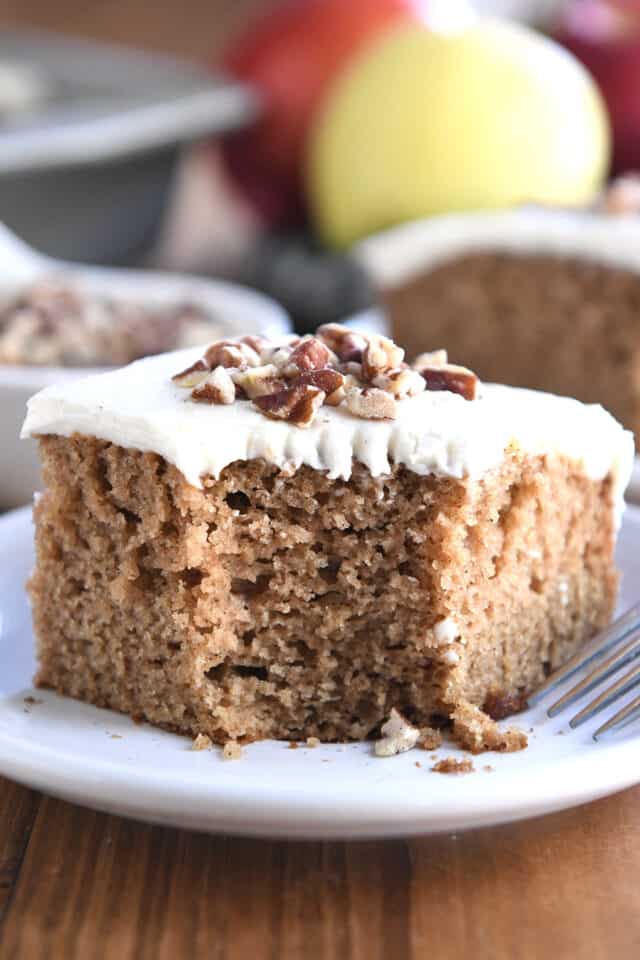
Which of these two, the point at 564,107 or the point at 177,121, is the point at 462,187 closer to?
the point at 564,107

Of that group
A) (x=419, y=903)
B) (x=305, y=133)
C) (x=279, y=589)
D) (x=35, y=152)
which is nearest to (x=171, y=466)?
(x=279, y=589)

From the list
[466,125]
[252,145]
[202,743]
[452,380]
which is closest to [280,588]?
[202,743]

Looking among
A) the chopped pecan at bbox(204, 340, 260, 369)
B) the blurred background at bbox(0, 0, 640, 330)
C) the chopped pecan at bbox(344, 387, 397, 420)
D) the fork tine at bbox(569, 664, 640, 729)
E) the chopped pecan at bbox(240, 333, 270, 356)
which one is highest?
the chopped pecan at bbox(344, 387, 397, 420)

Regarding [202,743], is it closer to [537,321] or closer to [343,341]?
[343,341]

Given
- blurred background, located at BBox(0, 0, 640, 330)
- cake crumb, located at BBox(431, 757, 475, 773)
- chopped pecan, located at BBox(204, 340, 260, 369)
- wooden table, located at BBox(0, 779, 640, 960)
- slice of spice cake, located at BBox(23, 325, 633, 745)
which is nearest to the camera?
wooden table, located at BBox(0, 779, 640, 960)

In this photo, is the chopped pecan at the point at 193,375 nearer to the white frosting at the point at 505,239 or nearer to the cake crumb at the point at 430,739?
the cake crumb at the point at 430,739

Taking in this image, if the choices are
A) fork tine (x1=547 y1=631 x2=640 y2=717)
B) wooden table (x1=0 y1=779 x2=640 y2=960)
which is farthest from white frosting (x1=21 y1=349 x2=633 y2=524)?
wooden table (x1=0 y1=779 x2=640 y2=960)

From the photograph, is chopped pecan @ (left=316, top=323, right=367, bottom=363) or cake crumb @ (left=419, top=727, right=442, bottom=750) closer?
cake crumb @ (left=419, top=727, right=442, bottom=750)

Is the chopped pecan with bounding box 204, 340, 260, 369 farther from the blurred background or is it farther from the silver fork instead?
the blurred background
